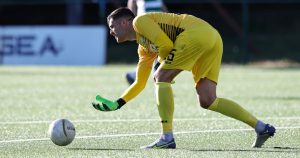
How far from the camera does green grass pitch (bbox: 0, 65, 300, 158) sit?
840 centimetres

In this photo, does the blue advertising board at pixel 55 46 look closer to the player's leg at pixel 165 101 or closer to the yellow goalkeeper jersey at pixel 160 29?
the yellow goalkeeper jersey at pixel 160 29

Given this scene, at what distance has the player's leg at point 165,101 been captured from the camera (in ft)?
28.0

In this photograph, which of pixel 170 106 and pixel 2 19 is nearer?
pixel 170 106

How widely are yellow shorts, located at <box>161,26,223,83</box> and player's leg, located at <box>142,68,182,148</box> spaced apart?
0.07 meters

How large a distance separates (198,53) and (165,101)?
1.78 feet

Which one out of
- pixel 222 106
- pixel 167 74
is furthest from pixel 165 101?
pixel 222 106

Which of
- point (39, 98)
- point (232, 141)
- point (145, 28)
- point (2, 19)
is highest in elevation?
point (145, 28)

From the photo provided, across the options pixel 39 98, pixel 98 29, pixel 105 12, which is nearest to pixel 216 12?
pixel 105 12

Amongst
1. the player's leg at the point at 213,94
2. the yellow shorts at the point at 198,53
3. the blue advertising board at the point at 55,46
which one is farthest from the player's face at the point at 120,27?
the blue advertising board at the point at 55,46

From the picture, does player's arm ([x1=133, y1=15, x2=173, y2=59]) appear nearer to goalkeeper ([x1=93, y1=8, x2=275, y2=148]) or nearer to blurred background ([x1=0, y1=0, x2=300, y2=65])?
goalkeeper ([x1=93, y1=8, x2=275, y2=148])

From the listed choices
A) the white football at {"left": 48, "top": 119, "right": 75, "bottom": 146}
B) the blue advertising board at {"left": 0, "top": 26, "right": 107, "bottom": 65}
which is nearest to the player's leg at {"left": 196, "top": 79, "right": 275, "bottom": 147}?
the white football at {"left": 48, "top": 119, "right": 75, "bottom": 146}

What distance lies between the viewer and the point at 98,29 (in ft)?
90.0

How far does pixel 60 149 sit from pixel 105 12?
23.2 m

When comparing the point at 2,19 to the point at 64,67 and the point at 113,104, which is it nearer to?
the point at 64,67
